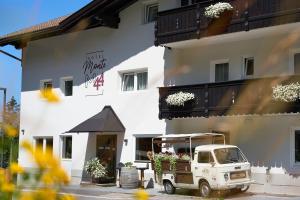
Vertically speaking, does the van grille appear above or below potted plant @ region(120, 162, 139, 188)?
above

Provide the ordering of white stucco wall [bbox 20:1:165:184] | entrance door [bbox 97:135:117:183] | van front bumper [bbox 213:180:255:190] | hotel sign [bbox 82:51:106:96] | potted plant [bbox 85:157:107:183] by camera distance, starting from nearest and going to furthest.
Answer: van front bumper [bbox 213:180:255:190] → white stucco wall [bbox 20:1:165:184] → potted plant [bbox 85:157:107:183] → entrance door [bbox 97:135:117:183] → hotel sign [bbox 82:51:106:96]

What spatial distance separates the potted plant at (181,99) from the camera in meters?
18.5

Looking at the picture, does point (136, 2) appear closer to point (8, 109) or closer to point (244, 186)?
point (244, 186)

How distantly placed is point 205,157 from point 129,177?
4345mm

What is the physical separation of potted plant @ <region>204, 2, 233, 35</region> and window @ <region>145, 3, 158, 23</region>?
3.68 m

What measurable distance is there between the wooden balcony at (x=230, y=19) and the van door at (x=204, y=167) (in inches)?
158

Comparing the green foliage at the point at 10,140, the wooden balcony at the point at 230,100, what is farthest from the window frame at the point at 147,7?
the green foliage at the point at 10,140

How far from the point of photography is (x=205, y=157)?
16578mm

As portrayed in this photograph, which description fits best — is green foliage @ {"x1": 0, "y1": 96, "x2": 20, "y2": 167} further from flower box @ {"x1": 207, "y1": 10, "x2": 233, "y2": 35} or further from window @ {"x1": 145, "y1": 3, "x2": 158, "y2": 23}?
window @ {"x1": 145, "y1": 3, "x2": 158, "y2": 23}

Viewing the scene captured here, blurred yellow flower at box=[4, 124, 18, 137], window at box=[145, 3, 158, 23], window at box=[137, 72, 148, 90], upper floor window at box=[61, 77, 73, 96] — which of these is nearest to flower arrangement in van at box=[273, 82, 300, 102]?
window at box=[137, 72, 148, 90]

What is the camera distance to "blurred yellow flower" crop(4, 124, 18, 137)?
1305 millimetres

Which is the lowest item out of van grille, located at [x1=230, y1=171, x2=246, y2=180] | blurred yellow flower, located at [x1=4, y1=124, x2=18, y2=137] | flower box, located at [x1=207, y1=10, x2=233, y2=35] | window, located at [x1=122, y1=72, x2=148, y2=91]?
van grille, located at [x1=230, y1=171, x2=246, y2=180]

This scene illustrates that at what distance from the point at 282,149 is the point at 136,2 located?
8601 millimetres

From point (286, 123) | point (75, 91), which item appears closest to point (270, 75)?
point (286, 123)
